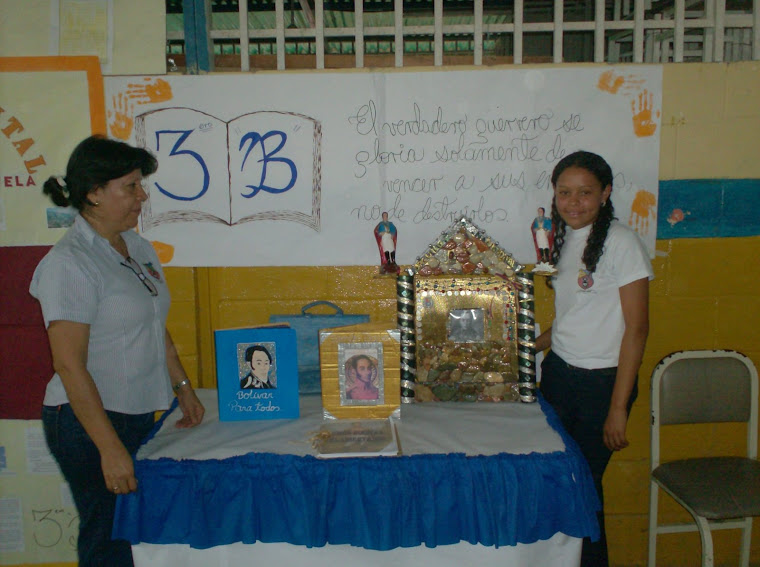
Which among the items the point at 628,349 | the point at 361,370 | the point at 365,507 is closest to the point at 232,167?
the point at 361,370

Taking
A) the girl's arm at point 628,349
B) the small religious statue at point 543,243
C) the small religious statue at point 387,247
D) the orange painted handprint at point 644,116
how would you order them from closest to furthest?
1. the girl's arm at point 628,349
2. the small religious statue at point 543,243
3. the small religious statue at point 387,247
4. the orange painted handprint at point 644,116

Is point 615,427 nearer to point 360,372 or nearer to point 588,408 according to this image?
point 588,408

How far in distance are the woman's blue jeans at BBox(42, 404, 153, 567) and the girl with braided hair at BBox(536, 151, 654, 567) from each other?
1246mm

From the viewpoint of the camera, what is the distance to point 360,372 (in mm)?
1601

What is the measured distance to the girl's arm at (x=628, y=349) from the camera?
1.55m

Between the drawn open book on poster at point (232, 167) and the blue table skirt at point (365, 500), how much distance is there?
925 millimetres

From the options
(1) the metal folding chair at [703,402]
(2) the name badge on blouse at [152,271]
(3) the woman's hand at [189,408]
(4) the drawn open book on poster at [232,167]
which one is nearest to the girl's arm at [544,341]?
(1) the metal folding chair at [703,402]

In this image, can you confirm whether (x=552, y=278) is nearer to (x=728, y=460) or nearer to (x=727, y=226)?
(x=727, y=226)

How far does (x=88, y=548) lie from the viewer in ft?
4.85

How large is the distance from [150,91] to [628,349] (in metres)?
1.76

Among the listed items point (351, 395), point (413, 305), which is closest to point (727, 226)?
point (413, 305)

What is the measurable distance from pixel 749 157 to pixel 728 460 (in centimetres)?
105

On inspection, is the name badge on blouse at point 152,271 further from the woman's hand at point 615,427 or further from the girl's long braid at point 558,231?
the woman's hand at point 615,427

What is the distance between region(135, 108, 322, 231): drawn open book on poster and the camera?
6.45ft
